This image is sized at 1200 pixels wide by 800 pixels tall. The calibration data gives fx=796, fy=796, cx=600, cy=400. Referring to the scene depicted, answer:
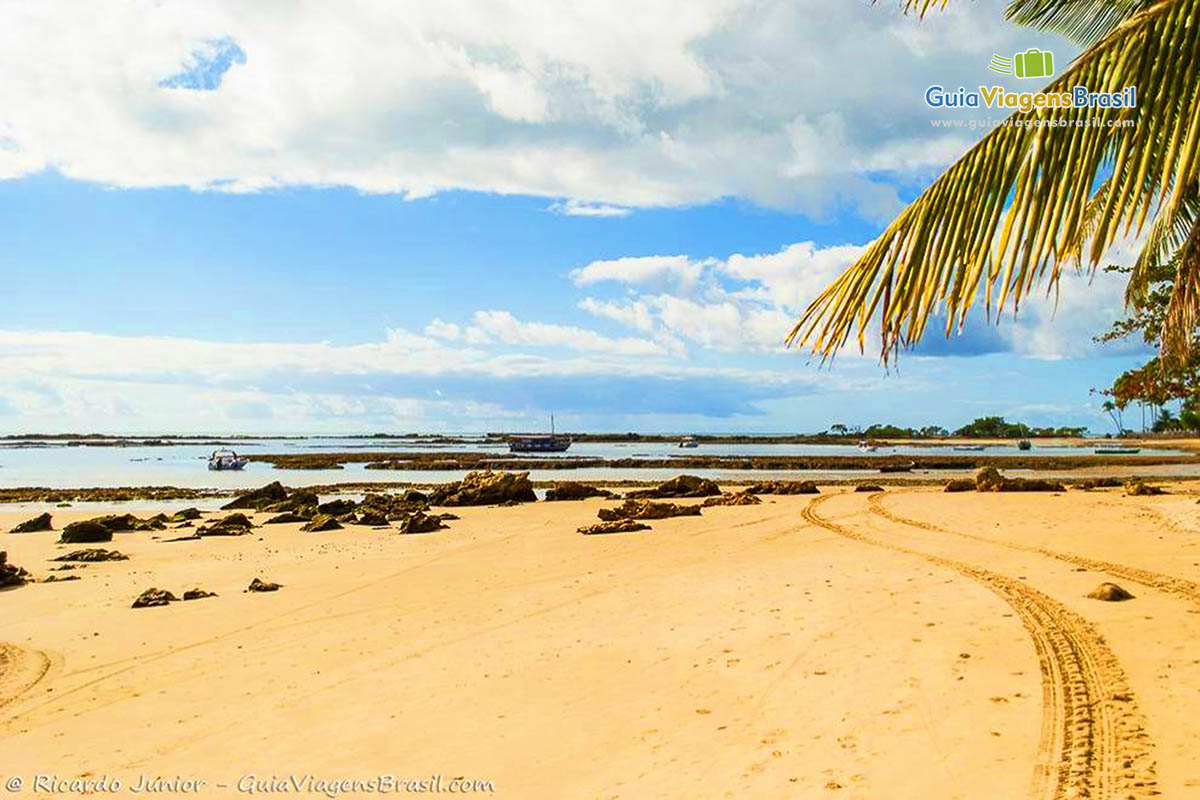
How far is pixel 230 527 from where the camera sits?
2009 centimetres

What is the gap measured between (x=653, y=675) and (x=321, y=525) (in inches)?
601

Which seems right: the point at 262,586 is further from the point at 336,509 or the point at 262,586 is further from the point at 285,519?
the point at 285,519

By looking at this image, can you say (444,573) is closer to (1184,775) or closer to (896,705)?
(896,705)

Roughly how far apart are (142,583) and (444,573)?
497 centimetres

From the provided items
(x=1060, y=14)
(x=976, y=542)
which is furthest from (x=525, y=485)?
(x=1060, y=14)

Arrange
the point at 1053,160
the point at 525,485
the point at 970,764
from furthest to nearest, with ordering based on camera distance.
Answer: the point at 525,485 → the point at 970,764 → the point at 1053,160

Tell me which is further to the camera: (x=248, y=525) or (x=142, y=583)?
(x=248, y=525)

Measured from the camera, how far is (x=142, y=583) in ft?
42.7

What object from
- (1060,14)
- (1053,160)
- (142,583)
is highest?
(1060,14)

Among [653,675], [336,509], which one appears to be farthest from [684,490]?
[653,675]

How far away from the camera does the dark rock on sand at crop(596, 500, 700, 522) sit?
19141 millimetres

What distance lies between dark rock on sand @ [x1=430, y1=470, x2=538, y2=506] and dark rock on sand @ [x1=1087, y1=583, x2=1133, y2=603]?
2006 cm

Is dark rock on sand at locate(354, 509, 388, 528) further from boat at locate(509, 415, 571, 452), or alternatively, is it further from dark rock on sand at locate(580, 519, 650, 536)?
boat at locate(509, 415, 571, 452)

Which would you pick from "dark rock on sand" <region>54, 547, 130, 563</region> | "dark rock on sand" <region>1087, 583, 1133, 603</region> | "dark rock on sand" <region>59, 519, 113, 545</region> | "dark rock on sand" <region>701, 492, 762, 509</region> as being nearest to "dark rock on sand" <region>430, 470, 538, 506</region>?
"dark rock on sand" <region>701, 492, 762, 509</region>
